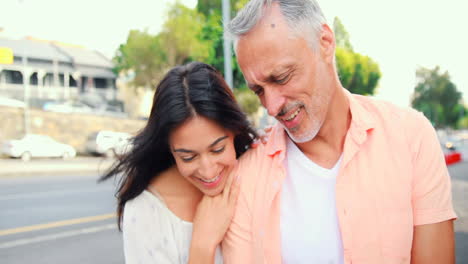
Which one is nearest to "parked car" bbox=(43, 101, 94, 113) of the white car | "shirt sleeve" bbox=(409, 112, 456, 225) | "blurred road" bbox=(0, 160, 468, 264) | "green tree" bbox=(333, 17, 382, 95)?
the white car

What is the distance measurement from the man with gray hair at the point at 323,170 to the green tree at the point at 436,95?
48.1 m

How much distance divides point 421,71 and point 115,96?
31.3 meters

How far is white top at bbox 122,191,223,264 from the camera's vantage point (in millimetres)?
1880

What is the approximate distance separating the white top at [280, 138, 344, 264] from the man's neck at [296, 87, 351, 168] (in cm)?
6

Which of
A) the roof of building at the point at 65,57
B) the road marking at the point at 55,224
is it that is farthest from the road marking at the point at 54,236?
the roof of building at the point at 65,57

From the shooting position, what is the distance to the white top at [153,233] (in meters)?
1.88

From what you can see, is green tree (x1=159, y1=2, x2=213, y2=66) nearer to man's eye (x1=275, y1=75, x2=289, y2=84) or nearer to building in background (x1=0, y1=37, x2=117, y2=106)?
building in background (x1=0, y1=37, x2=117, y2=106)

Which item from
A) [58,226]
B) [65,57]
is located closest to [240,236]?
[58,226]

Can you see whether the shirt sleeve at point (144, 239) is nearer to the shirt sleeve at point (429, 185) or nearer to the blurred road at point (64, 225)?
the shirt sleeve at point (429, 185)

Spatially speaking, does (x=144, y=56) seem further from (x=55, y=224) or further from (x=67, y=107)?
(x=55, y=224)

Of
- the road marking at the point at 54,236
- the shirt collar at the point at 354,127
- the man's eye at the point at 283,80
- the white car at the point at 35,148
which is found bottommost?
the white car at the point at 35,148

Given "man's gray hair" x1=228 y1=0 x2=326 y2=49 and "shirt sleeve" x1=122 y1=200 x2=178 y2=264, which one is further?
"shirt sleeve" x1=122 y1=200 x2=178 y2=264

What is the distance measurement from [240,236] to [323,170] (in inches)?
17.5

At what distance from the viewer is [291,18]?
173cm
